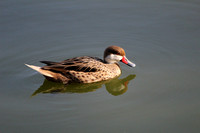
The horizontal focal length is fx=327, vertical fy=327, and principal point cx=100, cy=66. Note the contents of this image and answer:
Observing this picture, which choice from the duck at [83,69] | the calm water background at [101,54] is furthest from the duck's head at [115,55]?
the calm water background at [101,54]

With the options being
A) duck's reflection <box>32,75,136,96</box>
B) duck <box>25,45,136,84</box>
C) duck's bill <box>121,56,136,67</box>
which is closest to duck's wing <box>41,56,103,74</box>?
duck <box>25,45,136,84</box>

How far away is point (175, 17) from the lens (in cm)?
1145

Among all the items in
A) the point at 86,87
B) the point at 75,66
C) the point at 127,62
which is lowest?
the point at 86,87

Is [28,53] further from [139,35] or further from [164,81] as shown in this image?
[164,81]

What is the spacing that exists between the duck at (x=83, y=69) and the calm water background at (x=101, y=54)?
0.43 meters

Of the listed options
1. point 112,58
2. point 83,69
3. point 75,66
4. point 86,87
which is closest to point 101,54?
point 112,58

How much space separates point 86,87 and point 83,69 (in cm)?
51

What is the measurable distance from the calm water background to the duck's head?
1.05 feet

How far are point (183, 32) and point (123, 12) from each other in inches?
93.9

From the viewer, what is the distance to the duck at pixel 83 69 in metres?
8.70

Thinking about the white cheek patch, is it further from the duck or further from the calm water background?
the calm water background

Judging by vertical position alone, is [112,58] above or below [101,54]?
below

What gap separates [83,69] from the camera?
8828mm

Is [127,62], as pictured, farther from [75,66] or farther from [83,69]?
[75,66]
